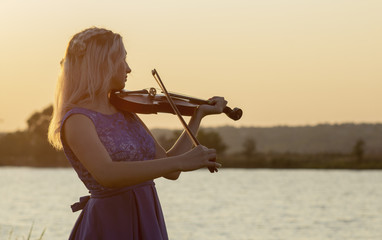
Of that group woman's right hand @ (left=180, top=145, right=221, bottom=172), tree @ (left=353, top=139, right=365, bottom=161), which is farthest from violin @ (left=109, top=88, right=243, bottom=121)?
tree @ (left=353, top=139, right=365, bottom=161)

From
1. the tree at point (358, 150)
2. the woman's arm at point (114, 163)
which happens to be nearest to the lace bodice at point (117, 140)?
the woman's arm at point (114, 163)

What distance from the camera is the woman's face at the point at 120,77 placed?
3.08 metres

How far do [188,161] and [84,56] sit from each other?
651 millimetres

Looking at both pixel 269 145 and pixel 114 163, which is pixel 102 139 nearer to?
pixel 114 163

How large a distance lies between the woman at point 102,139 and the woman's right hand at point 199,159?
17 cm

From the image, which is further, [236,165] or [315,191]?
[236,165]

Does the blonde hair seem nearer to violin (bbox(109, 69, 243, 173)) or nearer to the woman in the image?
the woman

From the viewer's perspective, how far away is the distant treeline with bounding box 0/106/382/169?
65.6 metres

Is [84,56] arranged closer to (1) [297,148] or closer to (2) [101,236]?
(2) [101,236]

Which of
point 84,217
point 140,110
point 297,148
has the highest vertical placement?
point 140,110

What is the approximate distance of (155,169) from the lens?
9.23 feet

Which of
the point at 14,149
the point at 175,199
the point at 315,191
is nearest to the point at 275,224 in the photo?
the point at 175,199

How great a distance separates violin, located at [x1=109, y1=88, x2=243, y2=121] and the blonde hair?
0.16 metres

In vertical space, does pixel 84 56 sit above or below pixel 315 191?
above
